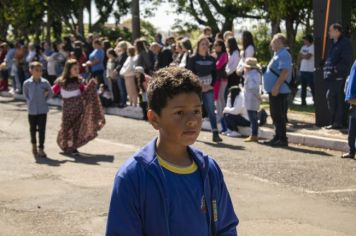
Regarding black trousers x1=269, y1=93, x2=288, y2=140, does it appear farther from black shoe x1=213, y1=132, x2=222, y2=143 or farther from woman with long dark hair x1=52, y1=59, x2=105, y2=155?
woman with long dark hair x1=52, y1=59, x2=105, y2=155

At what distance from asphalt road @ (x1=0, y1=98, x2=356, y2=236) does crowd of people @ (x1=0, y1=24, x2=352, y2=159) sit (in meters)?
0.65

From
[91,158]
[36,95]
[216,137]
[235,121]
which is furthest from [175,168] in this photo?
[235,121]

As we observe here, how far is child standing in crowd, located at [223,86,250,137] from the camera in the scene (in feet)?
44.5

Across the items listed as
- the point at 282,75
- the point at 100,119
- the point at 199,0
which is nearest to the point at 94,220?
the point at 100,119

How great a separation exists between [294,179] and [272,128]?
4.52 m

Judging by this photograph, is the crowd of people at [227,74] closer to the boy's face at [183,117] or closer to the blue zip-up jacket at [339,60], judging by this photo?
the blue zip-up jacket at [339,60]

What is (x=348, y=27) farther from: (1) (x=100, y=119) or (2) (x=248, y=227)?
(2) (x=248, y=227)

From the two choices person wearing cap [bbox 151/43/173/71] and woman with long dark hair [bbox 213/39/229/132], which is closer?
woman with long dark hair [bbox 213/39/229/132]

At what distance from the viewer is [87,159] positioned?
1121 cm

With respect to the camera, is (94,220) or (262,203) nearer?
(94,220)

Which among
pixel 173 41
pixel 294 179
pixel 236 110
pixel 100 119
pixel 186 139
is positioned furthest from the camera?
pixel 173 41

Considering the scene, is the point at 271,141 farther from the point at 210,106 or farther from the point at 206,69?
the point at 206,69

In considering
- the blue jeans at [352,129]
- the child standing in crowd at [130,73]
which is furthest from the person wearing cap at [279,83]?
the child standing in crowd at [130,73]

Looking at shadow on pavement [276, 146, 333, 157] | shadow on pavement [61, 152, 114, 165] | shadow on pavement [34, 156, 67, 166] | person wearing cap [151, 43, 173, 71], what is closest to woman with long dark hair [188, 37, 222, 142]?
shadow on pavement [276, 146, 333, 157]
